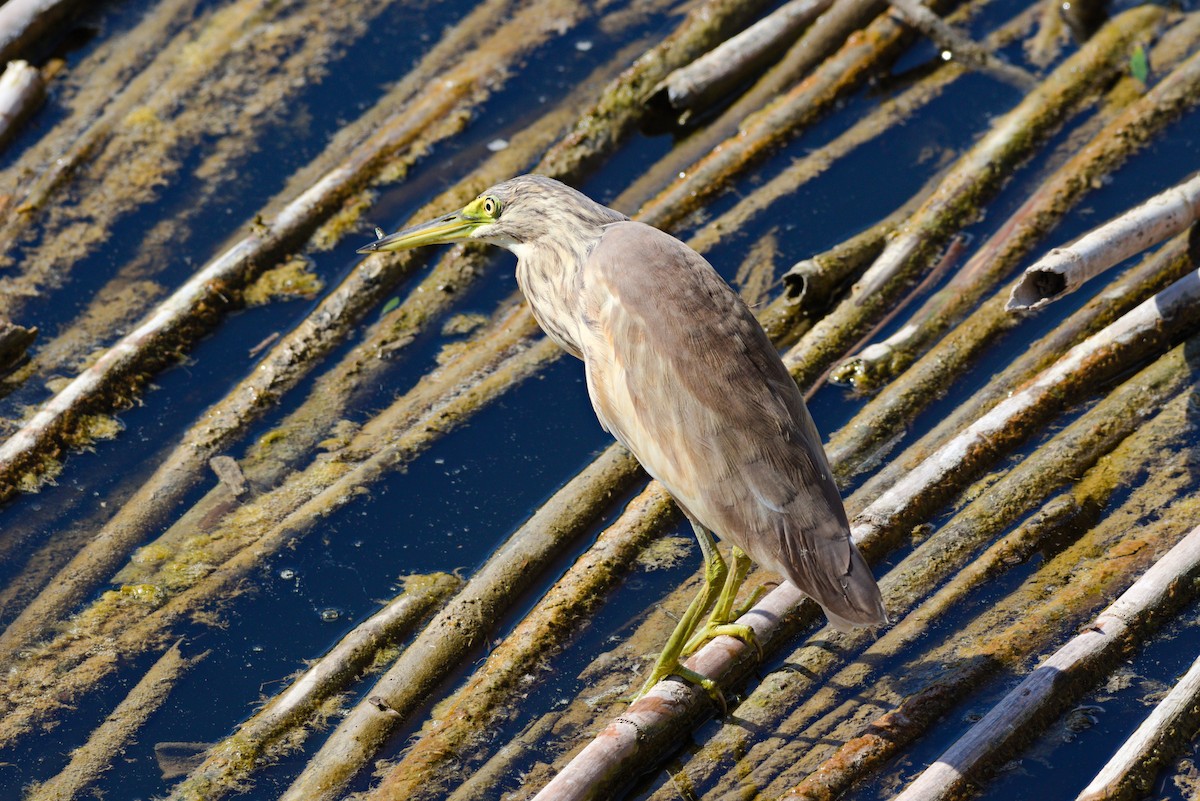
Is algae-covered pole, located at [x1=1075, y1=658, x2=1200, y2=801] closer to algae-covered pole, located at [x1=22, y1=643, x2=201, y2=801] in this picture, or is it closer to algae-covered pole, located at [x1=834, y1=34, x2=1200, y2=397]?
algae-covered pole, located at [x1=834, y1=34, x2=1200, y2=397]

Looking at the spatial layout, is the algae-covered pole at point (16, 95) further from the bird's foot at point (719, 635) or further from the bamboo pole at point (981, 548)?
the bamboo pole at point (981, 548)

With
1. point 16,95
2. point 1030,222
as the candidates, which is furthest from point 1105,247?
point 16,95

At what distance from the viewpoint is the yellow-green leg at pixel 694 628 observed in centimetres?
357

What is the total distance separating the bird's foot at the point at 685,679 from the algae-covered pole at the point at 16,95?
406 centimetres

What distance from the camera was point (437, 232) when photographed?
4227mm

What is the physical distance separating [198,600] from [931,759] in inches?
90.8

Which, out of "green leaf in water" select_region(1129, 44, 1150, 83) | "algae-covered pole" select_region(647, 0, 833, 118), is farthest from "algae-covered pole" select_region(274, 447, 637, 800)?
"green leaf in water" select_region(1129, 44, 1150, 83)

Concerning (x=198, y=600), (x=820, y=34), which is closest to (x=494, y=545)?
(x=198, y=600)

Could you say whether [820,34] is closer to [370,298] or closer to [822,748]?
[370,298]

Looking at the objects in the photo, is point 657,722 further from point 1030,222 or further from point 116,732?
point 1030,222

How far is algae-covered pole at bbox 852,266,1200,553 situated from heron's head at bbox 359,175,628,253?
4.04ft

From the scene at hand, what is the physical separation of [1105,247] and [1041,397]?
569mm

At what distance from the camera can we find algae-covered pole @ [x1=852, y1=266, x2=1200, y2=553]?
392 centimetres

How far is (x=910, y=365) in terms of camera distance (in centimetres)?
462
